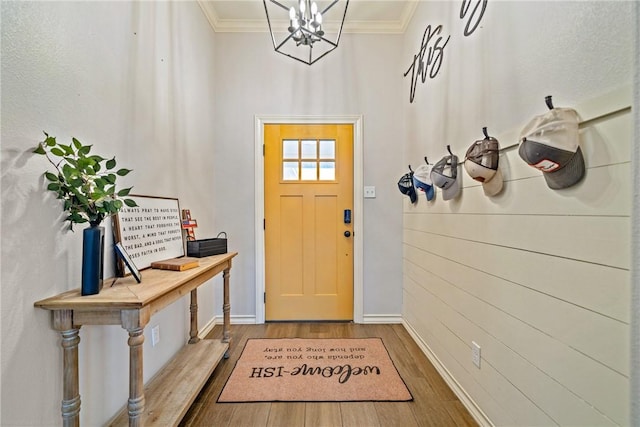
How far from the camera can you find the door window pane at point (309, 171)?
291cm

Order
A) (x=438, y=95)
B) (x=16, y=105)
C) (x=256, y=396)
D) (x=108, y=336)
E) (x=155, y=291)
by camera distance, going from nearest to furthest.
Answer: (x=16, y=105) < (x=155, y=291) < (x=108, y=336) < (x=256, y=396) < (x=438, y=95)

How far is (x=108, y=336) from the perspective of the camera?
4.37 ft

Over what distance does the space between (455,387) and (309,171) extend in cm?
212

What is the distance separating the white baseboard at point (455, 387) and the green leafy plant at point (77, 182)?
6.67 ft

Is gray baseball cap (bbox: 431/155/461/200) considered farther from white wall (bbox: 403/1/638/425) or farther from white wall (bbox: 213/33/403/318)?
white wall (bbox: 213/33/403/318)

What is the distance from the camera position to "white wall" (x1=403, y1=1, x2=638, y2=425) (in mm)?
842

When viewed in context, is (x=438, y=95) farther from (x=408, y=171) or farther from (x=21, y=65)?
(x=21, y=65)

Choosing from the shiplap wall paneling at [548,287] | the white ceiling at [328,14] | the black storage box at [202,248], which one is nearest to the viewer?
the shiplap wall paneling at [548,287]

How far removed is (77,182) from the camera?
1054mm

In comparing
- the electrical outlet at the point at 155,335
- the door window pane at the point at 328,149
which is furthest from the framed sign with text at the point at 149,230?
the door window pane at the point at 328,149

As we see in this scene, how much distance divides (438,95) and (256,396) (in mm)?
2399

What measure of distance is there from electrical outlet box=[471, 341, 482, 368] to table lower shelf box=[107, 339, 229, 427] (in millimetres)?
1543

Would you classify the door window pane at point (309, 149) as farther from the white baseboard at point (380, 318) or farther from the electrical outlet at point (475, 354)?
the electrical outlet at point (475, 354)

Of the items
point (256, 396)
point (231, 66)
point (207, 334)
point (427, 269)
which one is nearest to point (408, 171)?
point (427, 269)
